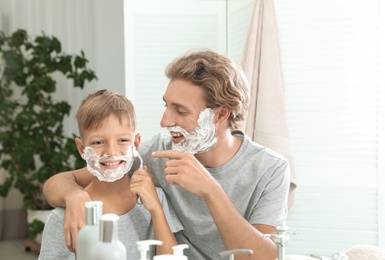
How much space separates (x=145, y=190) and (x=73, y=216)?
159mm

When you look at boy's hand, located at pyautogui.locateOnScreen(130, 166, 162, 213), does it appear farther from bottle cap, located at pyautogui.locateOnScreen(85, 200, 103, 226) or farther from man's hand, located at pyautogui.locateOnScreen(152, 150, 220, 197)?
bottle cap, located at pyautogui.locateOnScreen(85, 200, 103, 226)

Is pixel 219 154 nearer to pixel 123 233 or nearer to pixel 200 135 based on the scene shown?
pixel 200 135

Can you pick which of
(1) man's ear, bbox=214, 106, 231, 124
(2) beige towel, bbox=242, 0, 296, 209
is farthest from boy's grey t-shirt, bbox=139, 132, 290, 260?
(2) beige towel, bbox=242, 0, 296, 209

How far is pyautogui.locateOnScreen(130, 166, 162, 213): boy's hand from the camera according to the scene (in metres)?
1.21

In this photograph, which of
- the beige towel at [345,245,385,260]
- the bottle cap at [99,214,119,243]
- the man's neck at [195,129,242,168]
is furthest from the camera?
the man's neck at [195,129,242,168]

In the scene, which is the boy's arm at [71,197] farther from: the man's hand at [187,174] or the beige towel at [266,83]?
the beige towel at [266,83]

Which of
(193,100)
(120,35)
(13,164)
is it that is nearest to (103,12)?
(120,35)

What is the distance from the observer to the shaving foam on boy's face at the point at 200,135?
1367 mm

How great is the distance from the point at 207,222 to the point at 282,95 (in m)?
0.96

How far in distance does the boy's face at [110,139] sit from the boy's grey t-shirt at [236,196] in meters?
0.24

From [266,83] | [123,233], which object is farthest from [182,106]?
[266,83]

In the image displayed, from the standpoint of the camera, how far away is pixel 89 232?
3.26ft

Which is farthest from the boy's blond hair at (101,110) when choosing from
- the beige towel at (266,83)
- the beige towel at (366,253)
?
the beige towel at (266,83)

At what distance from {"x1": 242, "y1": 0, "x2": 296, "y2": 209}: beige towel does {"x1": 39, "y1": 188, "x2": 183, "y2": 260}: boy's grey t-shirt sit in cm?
102
